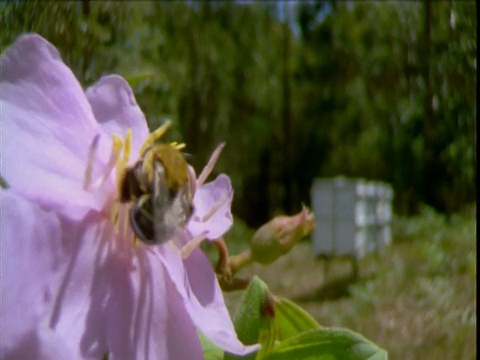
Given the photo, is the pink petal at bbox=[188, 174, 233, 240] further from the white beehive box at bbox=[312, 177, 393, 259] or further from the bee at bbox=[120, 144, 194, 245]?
the white beehive box at bbox=[312, 177, 393, 259]

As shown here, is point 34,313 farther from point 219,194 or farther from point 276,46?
point 276,46

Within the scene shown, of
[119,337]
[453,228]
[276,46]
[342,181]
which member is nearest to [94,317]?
[119,337]

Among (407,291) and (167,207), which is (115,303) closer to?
(167,207)

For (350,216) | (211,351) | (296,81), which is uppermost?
Answer: (211,351)

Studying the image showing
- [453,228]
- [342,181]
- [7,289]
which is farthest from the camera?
[342,181]

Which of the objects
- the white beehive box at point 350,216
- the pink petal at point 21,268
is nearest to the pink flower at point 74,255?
the pink petal at point 21,268

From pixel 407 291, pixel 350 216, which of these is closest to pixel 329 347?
pixel 407 291
